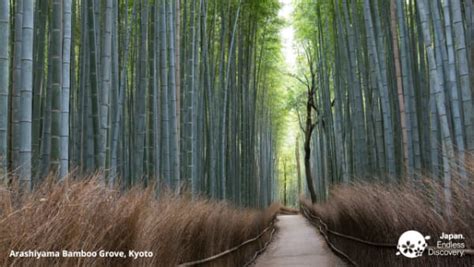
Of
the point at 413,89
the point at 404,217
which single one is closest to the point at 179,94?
the point at 413,89

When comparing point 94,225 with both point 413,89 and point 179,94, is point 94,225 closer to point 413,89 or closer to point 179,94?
point 179,94

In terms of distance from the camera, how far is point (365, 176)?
6.43m

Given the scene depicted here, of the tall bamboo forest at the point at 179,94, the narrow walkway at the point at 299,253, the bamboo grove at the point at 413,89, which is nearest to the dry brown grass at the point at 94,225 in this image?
the tall bamboo forest at the point at 179,94

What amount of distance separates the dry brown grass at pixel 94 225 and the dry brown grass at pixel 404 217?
144cm

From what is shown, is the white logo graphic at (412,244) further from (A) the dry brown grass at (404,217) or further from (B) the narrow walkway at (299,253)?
(B) the narrow walkway at (299,253)

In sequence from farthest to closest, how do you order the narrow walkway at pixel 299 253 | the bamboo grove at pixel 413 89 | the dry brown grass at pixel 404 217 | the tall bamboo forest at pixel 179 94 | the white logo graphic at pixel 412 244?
1. the narrow walkway at pixel 299 253
2. the bamboo grove at pixel 413 89
3. the white logo graphic at pixel 412 244
4. the tall bamboo forest at pixel 179 94
5. the dry brown grass at pixel 404 217

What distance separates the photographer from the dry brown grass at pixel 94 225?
5.21 ft

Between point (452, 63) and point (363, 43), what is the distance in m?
3.26

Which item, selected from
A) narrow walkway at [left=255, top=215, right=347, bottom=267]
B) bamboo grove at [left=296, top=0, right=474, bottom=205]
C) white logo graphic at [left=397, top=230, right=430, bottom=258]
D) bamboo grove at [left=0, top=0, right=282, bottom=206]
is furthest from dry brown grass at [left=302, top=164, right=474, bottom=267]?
bamboo grove at [left=0, top=0, right=282, bottom=206]

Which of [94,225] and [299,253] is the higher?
[94,225]

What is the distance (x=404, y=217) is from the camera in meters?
3.45

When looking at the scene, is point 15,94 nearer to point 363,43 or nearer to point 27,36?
point 27,36

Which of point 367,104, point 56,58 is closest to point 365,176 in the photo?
point 367,104

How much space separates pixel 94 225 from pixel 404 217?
2227mm
